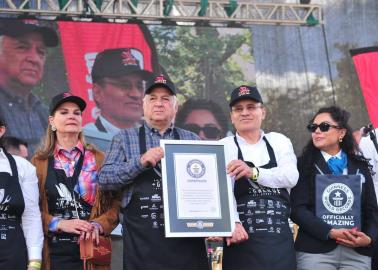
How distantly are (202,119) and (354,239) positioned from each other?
5.88m

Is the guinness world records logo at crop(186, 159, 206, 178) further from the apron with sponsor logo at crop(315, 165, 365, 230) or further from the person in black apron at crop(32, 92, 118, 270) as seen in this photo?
the apron with sponsor logo at crop(315, 165, 365, 230)

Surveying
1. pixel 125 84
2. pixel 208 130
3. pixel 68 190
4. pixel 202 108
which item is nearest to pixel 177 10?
pixel 125 84

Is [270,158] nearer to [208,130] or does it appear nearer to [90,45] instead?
[208,130]

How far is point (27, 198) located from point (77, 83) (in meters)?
5.77

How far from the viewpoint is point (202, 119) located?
9688 millimetres

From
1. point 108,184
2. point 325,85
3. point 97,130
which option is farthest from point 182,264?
point 325,85

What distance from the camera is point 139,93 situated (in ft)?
31.5

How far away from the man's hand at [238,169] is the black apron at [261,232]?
175 millimetres

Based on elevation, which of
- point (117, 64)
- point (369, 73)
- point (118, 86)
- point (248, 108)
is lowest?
point (248, 108)

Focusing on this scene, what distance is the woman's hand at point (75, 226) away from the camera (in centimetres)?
375

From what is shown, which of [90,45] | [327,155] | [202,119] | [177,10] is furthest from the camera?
[177,10]

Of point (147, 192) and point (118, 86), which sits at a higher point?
point (118, 86)

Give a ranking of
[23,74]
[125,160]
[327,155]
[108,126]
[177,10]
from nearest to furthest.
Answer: [125,160] → [327,155] → [23,74] → [108,126] → [177,10]

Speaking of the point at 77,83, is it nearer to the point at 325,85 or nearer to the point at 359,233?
the point at 325,85
